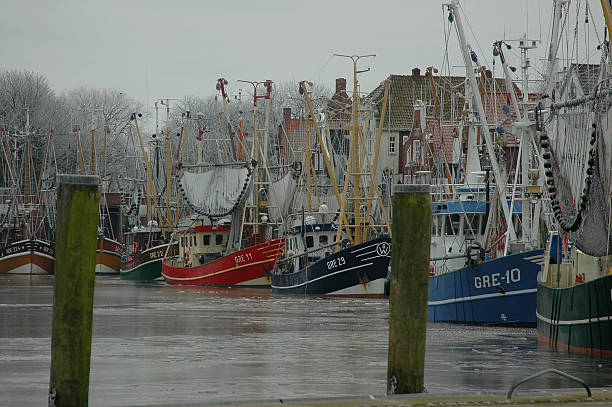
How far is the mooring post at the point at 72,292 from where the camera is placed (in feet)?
33.5

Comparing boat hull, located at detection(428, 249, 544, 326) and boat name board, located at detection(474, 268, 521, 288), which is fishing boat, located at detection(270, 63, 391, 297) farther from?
boat name board, located at detection(474, 268, 521, 288)

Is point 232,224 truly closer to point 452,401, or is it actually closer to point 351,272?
point 351,272

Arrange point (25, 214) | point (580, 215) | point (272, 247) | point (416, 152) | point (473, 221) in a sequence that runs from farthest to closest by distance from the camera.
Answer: point (25, 214) < point (416, 152) < point (272, 247) < point (473, 221) < point (580, 215)

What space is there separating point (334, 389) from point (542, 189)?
13.2 meters

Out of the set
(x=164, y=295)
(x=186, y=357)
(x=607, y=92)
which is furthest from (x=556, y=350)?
(x=164, y=295)

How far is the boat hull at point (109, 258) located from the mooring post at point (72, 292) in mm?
67937

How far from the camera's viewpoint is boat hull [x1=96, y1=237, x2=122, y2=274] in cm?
7762

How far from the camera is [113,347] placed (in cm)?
2109

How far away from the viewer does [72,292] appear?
33.5ft

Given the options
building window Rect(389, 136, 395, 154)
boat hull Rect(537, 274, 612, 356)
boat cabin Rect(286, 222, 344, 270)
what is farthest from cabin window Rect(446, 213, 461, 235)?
building window Rect(389, 136, 395, 154)

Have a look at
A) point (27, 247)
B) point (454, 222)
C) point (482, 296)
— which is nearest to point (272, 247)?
point (454, 222)

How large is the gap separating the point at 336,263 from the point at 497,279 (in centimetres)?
1738

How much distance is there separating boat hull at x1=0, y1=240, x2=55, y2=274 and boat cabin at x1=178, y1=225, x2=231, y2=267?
15.2m

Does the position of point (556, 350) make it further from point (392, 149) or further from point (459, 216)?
point (392, 149)
